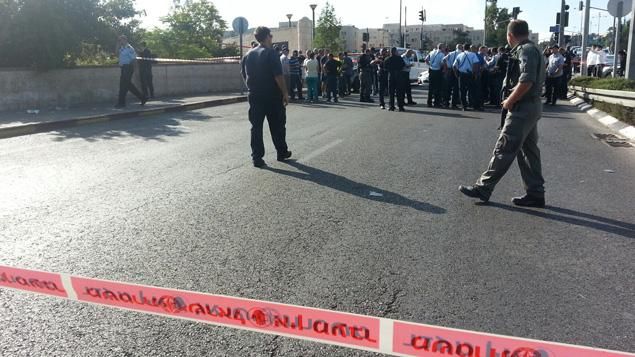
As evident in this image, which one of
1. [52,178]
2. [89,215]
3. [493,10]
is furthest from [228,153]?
[493,10]

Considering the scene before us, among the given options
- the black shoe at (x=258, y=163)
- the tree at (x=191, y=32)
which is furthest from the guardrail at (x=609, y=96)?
the tree at (x=191, y=32)

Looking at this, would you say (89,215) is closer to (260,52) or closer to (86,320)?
(86,320)

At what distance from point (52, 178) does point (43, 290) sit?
4227 millimetres

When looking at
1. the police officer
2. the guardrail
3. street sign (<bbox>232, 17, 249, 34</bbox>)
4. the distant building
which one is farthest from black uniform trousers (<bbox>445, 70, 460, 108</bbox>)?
the distant building

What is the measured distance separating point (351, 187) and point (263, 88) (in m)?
2.16

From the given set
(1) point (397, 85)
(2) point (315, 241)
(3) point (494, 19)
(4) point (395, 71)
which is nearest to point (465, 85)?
(1) point (397, 85)

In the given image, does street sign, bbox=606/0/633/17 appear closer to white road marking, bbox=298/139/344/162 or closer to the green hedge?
the green hedge

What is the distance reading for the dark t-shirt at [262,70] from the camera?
25.0ft

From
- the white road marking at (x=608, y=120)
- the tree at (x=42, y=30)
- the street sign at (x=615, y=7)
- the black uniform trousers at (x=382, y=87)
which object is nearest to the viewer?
the white road marking at (x=608, y=120)

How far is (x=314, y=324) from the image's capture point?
7.73 feet

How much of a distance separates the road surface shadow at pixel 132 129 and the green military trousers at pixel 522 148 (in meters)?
6.47

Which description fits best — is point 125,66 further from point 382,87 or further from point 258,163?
point 258,163

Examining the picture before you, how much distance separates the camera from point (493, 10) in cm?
8031

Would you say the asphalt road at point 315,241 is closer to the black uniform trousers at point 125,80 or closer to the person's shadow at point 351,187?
the person's shadow at point 351,187
